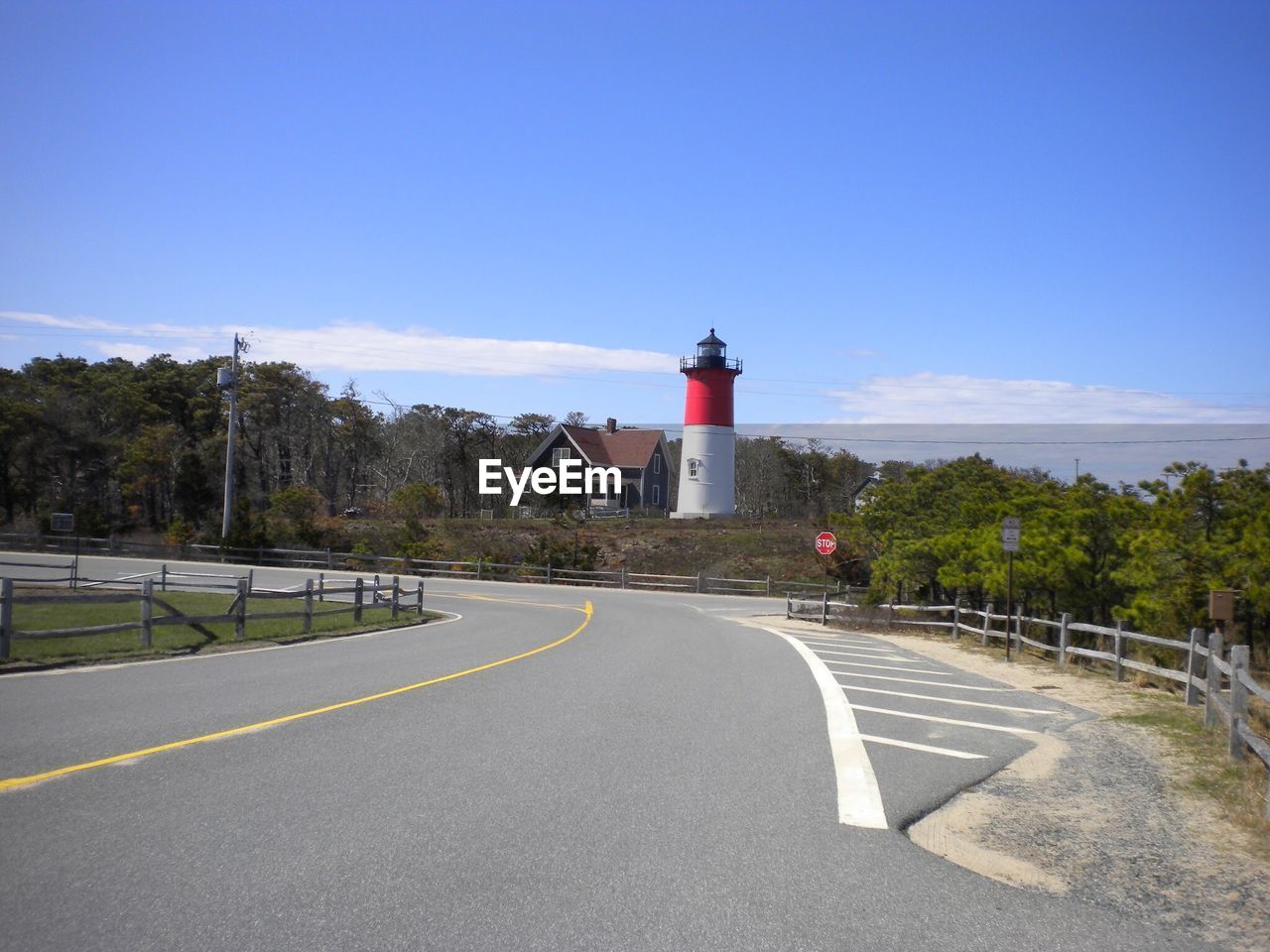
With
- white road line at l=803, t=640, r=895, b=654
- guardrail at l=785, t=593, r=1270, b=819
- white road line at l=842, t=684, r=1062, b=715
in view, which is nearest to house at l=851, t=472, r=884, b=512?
guardrail at l=785, t=593, r=1270, b=819

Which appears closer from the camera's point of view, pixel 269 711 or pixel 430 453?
pixel 269 711

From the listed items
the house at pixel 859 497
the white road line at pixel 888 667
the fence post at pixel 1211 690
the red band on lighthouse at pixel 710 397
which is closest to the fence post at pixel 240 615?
the white road line at pixel 888 667

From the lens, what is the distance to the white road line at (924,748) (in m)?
9.96

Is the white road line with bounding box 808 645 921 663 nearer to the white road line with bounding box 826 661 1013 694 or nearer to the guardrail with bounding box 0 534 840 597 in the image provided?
the white road line with bounding box 826 661 1013 694

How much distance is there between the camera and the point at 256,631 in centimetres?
2142

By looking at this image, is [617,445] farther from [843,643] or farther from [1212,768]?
[1212,768]

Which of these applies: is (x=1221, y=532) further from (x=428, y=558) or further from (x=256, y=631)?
(x=428, y=558)

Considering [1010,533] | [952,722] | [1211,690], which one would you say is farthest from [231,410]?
[1211,690]

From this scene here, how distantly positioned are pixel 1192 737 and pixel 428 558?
49110 mm

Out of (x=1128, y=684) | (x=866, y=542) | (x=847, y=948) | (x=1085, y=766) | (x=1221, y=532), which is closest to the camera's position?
(x=847, y=948)

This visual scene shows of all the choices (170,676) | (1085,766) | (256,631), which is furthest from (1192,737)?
(256,631)

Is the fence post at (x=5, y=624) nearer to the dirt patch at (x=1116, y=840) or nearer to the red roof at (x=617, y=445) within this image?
the dirt patch at (x=1116, y=840)

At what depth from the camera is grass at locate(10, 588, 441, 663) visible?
1558cm

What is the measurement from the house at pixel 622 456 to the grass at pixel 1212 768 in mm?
63705
